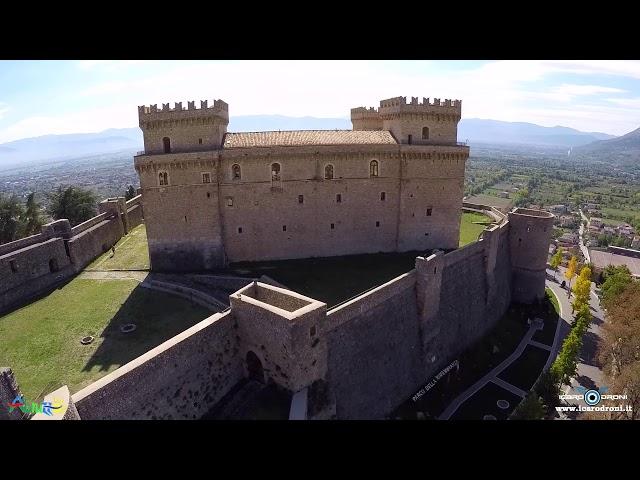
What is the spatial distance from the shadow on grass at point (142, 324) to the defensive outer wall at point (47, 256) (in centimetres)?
726

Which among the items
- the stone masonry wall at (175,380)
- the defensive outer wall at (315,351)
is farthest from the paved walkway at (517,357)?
the stone masonry wall at (175,380)

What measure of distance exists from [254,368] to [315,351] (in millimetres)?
3277

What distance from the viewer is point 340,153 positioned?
32219 mm

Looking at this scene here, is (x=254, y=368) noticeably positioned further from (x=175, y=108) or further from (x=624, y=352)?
(x=624, y=352)

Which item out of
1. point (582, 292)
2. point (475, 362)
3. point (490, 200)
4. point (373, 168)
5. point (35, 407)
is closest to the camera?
point (35, 407)

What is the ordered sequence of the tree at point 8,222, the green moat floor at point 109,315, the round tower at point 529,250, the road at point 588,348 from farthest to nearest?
the tree at point 8,222 < the round tower at point 529,250 < the road at point 588,348 < the green moat floor at point 109,315

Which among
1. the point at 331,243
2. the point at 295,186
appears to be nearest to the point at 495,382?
the point at 331,243

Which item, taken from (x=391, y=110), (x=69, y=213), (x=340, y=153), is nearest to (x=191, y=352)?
(x=340, y=153)

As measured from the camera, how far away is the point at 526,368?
103ft

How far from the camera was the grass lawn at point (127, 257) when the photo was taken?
3275cm

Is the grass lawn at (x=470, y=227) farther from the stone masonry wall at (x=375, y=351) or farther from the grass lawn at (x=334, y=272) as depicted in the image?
the stone masonry wall at (x=375, y=351)

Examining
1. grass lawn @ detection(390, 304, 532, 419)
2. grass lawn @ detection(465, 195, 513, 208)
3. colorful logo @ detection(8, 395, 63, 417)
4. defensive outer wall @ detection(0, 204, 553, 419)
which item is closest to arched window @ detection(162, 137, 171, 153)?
defensive outer wall @ detection(0, 204, 553, 419)

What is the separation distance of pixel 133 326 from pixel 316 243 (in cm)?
1573

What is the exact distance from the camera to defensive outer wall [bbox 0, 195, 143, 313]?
27141 mm
